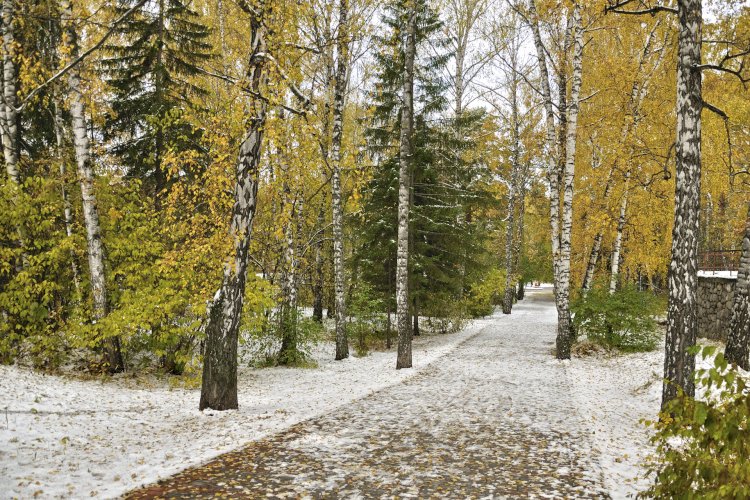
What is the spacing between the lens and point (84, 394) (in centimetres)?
848

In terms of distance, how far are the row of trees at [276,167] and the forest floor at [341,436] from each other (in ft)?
4.06

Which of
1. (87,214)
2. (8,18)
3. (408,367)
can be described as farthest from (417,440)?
(8,18)

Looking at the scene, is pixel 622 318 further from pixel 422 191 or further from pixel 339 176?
pixel 339 176

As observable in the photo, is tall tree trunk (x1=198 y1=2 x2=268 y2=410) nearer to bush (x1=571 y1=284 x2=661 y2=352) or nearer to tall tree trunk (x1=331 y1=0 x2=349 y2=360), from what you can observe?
tall tree trunk (x1=331 y1=0 x2=349 y2=360)

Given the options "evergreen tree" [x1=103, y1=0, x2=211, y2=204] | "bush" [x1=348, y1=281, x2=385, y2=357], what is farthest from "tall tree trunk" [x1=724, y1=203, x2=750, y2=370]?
"evergreen tree" [x1=103, y1=0, x2=211, y2=204]

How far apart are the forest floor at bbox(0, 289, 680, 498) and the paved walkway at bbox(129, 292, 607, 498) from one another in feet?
0.08

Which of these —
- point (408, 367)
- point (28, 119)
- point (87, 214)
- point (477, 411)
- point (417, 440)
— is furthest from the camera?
point (28, 119)

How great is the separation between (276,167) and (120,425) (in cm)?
691

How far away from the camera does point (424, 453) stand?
6.04 m

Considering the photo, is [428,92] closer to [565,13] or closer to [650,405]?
[565,13]

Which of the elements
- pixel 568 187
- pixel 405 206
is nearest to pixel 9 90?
pixel 405 206

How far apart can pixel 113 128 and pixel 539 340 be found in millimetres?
17208

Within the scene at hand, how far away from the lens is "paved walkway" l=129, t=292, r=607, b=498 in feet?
16.1

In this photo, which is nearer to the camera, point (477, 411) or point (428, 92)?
point (477, 411)
